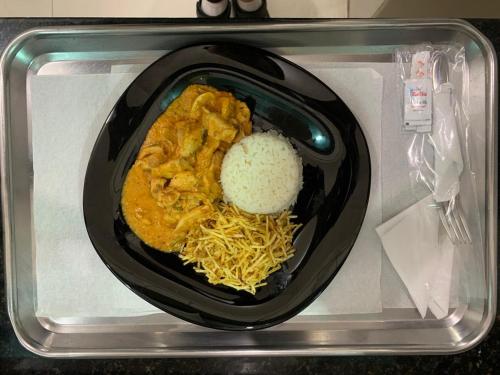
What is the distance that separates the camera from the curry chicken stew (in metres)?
1.38

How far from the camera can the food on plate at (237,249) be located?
1396 millimetres

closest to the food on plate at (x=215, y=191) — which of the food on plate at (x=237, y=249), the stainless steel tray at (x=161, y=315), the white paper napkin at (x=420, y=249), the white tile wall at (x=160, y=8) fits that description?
the food on plate at (x=237, y=249)

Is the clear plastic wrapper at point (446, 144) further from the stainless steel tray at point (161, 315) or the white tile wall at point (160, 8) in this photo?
the white tile wall at point (160, 8)

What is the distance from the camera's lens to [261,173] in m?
1.43

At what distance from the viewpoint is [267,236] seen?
1.41m

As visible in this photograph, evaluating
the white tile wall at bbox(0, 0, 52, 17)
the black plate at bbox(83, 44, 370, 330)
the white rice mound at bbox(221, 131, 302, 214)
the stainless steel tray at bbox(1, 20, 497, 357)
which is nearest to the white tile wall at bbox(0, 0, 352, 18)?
the white tile wall at bbox(0, 0, 52, 17)

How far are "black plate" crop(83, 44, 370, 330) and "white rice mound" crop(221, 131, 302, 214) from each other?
3.5 inches

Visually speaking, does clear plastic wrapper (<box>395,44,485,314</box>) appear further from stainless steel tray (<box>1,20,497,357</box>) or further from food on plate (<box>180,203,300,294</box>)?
food on plate (<box>180,203,300,294</box>)

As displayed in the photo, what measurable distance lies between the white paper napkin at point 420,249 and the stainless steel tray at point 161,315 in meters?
0.12

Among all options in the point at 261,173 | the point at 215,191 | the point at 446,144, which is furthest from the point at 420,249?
the point at 215,191

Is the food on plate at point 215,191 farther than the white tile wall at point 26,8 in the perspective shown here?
No

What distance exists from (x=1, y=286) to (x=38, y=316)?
0.15m

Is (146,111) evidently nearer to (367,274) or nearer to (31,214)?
(31,214)

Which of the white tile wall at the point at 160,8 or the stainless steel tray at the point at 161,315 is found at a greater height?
the white tile wall at the point at 160,8
